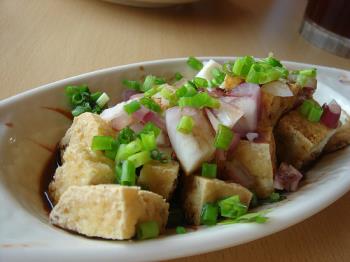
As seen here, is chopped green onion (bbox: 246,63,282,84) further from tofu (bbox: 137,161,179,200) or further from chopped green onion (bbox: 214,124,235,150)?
tofu (bbox: 137,161,179,200)

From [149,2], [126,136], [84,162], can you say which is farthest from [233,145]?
[149,2]

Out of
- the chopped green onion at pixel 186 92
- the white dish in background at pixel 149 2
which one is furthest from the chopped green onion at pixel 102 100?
the white dish in background at pixel 149 2

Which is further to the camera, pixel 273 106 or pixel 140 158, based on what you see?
pixel 273 106

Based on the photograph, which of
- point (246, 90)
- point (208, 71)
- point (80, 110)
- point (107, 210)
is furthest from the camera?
point (208, 71)

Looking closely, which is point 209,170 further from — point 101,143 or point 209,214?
point 101,143

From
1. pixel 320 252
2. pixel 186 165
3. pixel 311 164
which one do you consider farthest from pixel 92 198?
pixel 311 164

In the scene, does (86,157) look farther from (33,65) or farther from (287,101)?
(33,65)
